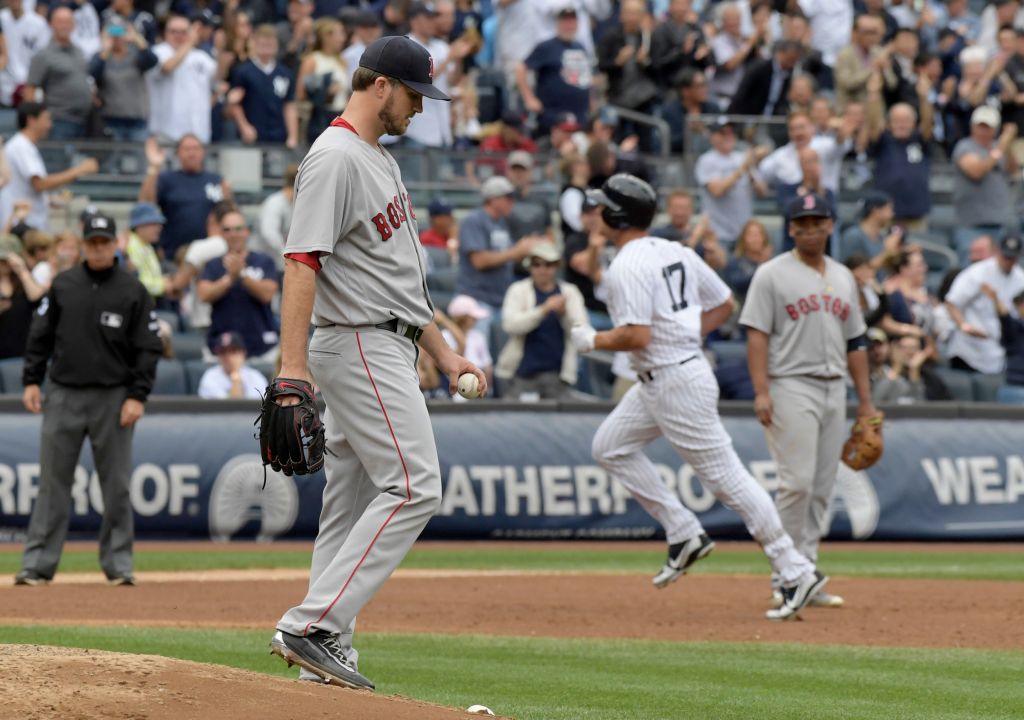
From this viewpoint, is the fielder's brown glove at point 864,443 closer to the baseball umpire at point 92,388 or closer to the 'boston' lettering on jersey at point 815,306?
the 'boston' lettering on jersey at point 815,306

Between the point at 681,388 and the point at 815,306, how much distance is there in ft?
3.91

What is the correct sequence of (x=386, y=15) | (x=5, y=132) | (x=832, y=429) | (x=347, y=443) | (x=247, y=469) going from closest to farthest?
(x=347, y=443) → (x=832, y=429) → (x=247, y=469) → (x=5, y=132) → (x=386, y=15)

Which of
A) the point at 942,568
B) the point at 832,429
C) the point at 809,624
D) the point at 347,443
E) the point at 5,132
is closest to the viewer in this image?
the point at 347,443

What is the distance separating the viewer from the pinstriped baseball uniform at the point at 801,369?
400 inches

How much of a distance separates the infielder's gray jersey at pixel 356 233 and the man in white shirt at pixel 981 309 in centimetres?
1302

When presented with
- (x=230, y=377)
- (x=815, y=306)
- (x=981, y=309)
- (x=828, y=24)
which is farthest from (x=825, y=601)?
(x=828, y=24)

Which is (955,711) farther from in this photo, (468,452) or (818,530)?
(468,452)

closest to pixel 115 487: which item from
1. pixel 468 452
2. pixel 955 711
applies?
pixel 468 452

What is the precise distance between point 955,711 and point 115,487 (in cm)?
646

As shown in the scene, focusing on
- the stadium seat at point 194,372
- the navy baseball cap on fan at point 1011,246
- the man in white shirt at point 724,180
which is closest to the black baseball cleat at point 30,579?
the stadium seat at point 194,372

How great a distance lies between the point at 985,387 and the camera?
1812 cm

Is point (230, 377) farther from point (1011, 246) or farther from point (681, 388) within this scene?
point (1011, 246)

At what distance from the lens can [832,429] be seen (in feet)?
33.9

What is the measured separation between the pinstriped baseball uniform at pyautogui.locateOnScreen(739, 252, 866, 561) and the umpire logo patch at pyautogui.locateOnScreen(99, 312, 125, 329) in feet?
13.2
